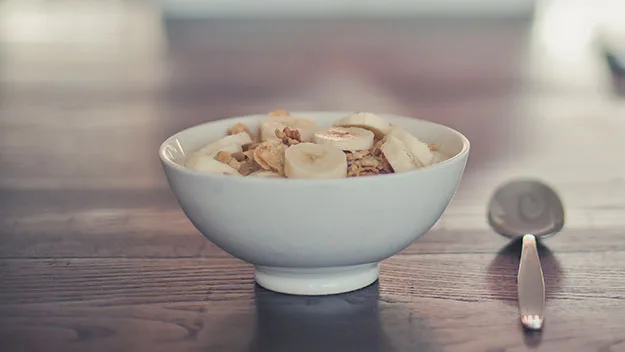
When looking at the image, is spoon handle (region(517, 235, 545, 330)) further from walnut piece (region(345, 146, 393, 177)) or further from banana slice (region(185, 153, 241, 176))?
banana slice (region(185, 153, 241, 176))

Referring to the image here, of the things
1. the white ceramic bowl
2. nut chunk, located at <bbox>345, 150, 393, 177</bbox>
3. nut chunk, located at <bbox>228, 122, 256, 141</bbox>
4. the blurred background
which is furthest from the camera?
the blurred background

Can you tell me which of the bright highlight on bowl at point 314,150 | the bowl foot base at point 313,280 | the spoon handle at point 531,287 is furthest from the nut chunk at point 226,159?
the spoon handle at point 531,287

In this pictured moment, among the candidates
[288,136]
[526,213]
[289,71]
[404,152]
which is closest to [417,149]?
[404,152]

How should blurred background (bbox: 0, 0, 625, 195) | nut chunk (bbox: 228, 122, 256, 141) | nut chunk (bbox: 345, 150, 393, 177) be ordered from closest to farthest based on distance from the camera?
1. nut chunk (bbox: 345, 150, 393, 177)
2. nut chunk (bbox: 228, 122, 256, 141)
3. blurred background (bbox: 0, 0, 625, 195)

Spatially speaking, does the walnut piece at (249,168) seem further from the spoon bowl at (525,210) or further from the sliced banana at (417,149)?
the spoon bowl at (525,210)

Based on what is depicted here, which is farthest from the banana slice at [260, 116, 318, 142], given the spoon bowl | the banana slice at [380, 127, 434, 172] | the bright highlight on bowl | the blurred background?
the blurred background
